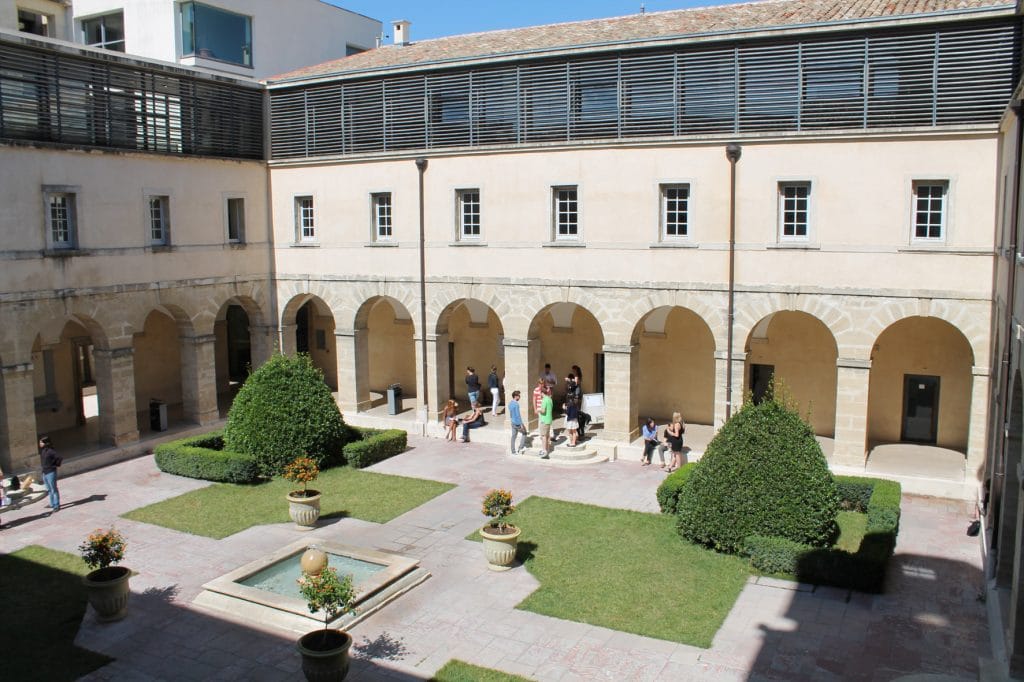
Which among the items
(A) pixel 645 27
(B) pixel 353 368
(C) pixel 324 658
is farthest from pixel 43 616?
(A) pixel 645 27

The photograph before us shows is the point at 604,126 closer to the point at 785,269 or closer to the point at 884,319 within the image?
the point at 785,269

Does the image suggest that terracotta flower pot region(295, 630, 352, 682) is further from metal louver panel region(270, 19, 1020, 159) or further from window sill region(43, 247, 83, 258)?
metal louver panel region(270, 19, 1020, 159)

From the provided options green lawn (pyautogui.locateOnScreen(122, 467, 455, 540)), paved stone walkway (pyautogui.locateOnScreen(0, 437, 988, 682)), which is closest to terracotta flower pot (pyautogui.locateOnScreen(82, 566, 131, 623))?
paved stone walkway (pyautogui.locateOnScreen(0, 437, 988, 682))

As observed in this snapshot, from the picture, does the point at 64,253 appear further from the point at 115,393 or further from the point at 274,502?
the point at 274,502

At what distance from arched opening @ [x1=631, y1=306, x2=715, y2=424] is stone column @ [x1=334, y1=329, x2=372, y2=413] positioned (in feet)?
28.3

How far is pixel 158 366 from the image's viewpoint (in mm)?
29812

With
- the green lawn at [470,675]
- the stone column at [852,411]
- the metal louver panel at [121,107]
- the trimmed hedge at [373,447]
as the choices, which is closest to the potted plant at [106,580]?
the green lawn at [470,675]

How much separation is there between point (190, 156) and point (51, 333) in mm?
6272

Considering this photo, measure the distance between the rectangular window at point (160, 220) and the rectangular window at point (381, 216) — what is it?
5857mm

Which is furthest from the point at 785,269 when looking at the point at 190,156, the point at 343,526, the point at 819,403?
the point at 190,156

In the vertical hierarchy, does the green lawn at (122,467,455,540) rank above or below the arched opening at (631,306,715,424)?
below

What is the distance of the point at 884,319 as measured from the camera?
20828 mm

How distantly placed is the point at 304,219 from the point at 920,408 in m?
19.0

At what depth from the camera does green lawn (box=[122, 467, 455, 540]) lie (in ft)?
61.8
